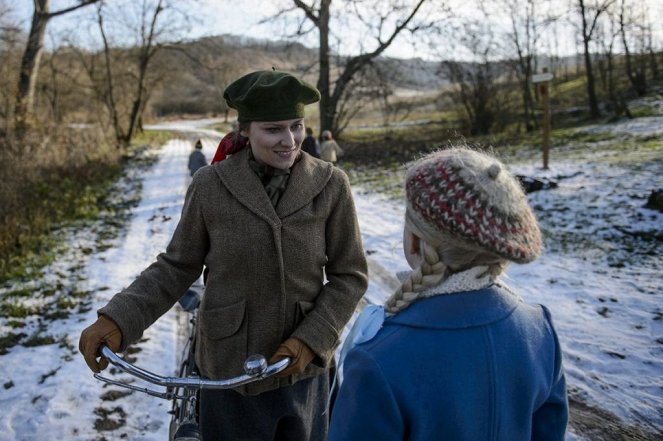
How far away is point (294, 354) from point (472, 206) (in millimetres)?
908

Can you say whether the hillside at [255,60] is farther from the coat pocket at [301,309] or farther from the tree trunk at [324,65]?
the coat pocket at [301,309]

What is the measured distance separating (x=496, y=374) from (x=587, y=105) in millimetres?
28888

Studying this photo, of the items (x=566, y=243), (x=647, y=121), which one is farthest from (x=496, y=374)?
(x=647, y=121)

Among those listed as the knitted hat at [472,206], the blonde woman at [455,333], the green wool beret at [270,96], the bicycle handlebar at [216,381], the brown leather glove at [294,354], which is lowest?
the brown leather glove at [294,354]

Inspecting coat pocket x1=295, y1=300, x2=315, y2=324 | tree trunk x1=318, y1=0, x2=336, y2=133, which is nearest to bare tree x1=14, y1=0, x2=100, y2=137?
tree trunk x1=318, y1=0, x2=336, y2=133

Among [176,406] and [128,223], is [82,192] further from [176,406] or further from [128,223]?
[176,406]

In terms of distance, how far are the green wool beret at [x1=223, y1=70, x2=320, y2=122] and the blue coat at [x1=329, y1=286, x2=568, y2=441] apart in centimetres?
95

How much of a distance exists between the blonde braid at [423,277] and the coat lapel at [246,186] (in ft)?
2.34

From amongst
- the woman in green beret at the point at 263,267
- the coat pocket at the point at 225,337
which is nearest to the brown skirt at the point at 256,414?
the woman in green beret at the point at 263,267

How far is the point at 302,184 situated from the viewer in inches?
77.5

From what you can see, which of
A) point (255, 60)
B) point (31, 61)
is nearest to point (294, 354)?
point (31, 61)

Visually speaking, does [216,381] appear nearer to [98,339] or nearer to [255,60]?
[98,339]

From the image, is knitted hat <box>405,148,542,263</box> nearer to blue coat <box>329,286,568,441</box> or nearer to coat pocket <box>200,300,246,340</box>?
blue coat <box>329,286,568,441</box>

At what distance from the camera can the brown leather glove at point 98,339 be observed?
1.71 m
